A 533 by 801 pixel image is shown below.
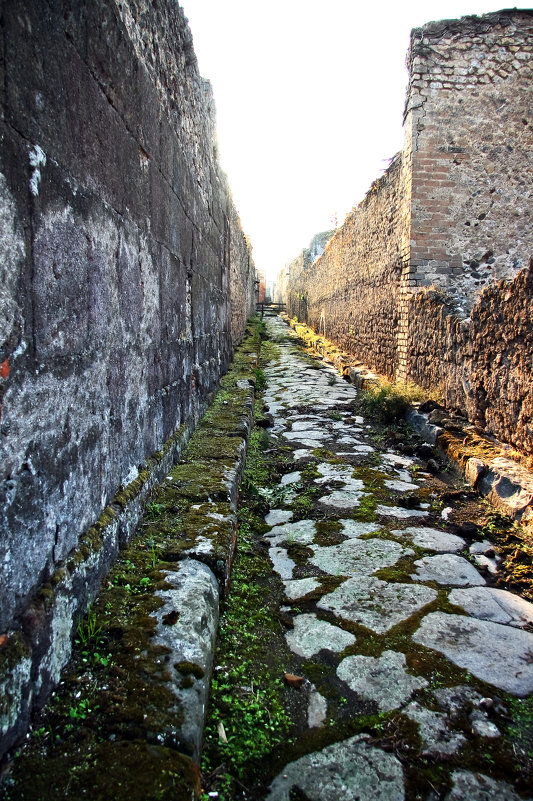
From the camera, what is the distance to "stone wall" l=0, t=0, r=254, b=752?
46.3 inches

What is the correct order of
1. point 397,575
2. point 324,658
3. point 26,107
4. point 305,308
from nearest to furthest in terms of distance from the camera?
point 26,107 < point 324,658 < point 397,575 < point 305,308

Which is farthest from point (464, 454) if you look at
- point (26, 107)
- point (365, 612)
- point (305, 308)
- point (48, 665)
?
point (305, 308)

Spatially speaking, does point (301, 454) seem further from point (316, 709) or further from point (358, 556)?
point (316, 709)

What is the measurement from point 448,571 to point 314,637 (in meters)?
0.87

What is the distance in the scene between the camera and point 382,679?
1641 millimetres

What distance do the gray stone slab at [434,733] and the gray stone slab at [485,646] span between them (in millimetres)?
287

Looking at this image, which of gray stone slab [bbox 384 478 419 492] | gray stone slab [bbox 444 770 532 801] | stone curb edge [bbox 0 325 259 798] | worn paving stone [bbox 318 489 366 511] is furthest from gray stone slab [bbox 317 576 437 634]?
gray stone slab [bbox 384 478 419 492]

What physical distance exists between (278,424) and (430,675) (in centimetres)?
382

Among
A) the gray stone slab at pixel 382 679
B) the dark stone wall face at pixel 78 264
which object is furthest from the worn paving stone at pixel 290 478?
the gray stone slab at pixel 382 679

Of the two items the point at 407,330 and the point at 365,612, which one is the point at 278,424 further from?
the point at 365,612

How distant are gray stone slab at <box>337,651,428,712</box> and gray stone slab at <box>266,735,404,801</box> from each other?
0.63ft

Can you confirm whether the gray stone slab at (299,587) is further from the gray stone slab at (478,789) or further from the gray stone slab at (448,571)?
the gray stone slab at (478,789)

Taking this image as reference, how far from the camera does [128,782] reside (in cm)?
102

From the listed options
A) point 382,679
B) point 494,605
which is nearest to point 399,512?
point 494,605
